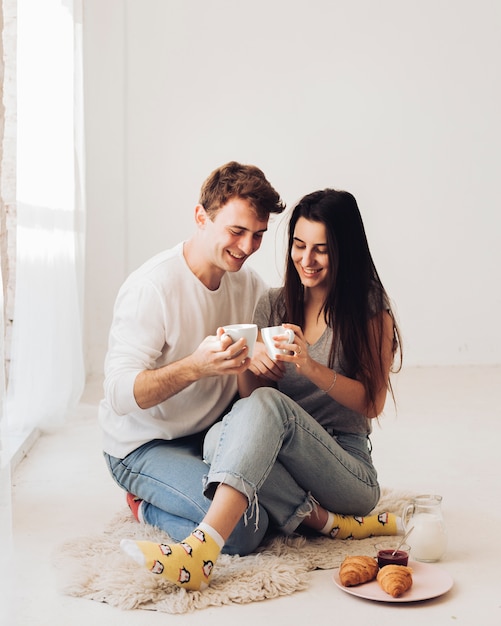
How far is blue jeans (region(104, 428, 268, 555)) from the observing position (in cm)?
202

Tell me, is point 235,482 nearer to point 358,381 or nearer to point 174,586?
point 174,586

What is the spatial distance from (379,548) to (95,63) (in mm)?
3692

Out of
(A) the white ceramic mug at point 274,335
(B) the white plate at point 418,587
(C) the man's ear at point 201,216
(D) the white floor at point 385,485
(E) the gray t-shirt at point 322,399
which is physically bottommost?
(D) the white floor at point 385,485

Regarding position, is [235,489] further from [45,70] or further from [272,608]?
[45,70]

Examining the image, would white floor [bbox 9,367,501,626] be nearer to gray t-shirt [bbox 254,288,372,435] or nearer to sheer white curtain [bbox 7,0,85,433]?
sheer white curtain [bbox 7,0,85,433]

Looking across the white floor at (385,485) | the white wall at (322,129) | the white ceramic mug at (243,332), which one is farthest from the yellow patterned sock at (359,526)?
the white wall at (322,129)

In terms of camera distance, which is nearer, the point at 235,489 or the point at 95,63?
the point at 235,489

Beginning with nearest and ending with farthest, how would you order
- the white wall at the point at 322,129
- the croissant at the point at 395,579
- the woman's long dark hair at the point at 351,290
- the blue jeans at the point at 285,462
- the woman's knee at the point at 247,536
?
the croissant at the point at 395,579
the blue jeans at the point at 285,462
the woman's knee at the point at 247,536
the woman's long dark hair at the point at 351,290
the white wall at the point at 322,129

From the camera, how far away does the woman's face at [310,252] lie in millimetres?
2152

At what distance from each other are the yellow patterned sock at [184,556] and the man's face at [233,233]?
25.5 inches

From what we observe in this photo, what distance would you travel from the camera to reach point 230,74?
5.11 metres

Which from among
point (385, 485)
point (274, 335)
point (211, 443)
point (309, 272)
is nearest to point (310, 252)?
point (309, 272)

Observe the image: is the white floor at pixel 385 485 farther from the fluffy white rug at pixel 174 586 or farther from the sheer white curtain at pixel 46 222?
the sheer white curtain at pixel 46 222

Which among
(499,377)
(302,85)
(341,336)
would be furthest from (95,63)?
(341,336)
